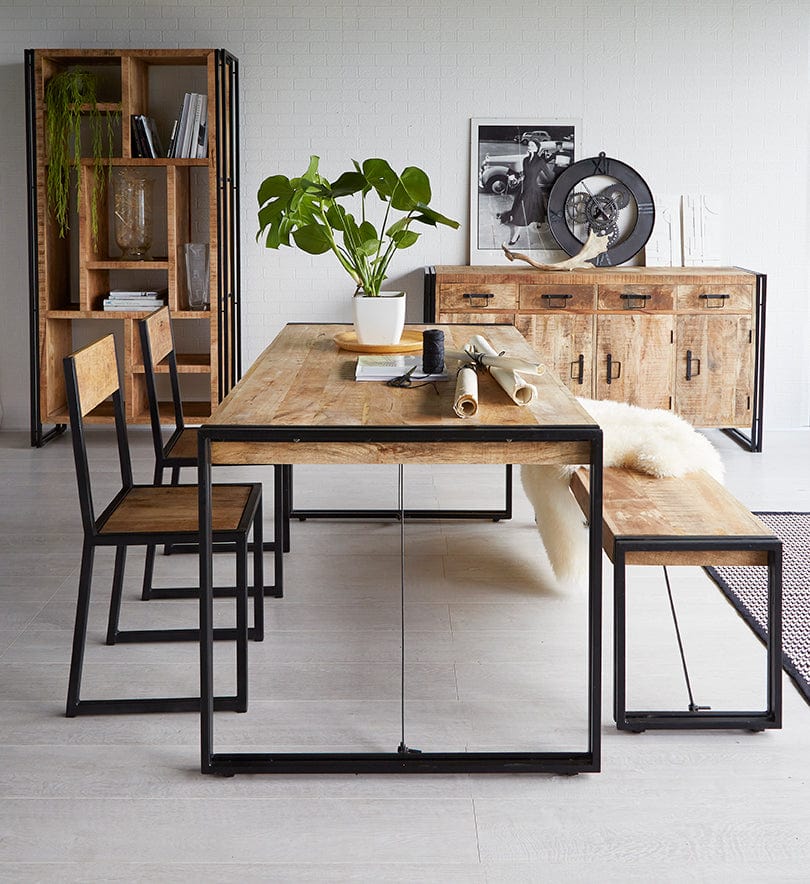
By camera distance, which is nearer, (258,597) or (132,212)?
(258,597)

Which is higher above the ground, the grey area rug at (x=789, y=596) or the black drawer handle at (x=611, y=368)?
the black drawer handle at (x=611, y=368)

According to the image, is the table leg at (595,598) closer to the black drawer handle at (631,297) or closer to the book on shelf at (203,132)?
the black drawer handle at (631,297)

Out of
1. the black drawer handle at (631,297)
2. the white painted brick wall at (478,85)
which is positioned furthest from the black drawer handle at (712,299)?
the white painted brick wall at (478,85)

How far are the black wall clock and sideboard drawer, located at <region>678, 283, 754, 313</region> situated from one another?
1.92ft

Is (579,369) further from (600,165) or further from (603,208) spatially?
(600,165)

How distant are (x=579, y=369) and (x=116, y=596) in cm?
327

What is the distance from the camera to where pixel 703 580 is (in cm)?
393

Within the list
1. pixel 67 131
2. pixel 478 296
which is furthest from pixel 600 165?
pixel 67 131

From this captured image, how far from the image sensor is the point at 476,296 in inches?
234

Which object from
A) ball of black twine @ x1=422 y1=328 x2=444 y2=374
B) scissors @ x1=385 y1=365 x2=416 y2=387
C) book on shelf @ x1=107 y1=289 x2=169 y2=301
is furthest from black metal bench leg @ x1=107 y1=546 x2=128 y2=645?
book on shelf @ x1=107 y1=289 x2=169 y2=301

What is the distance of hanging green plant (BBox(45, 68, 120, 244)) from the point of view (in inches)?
233

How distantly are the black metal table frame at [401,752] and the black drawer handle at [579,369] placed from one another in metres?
3.48

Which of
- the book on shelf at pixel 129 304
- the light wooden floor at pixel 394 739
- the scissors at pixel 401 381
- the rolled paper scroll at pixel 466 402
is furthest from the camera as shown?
the book on shelf at pixel 129 304

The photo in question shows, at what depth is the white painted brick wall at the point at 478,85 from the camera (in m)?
6.29
